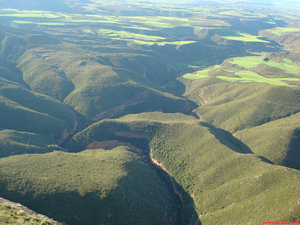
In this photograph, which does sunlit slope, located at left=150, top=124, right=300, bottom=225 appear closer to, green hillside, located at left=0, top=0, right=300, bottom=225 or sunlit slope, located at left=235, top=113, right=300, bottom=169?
green hillside, located at left=0, top=0, right=300, bottom=225

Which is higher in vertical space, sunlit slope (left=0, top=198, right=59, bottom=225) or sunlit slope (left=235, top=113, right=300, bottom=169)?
sunlit slope (left=0, top=198, right=59, bottom=225)

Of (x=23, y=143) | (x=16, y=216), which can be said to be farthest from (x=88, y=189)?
(x=23, y=143)

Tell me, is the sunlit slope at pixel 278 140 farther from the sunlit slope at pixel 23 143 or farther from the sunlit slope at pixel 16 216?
the sunlit slope at pixel 23 143

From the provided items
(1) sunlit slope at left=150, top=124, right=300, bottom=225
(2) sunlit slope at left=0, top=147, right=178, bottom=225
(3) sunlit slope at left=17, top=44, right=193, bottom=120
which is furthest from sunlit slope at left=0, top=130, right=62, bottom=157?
(1) sunlit slope at left=150, top=124, right=300, bottom=225

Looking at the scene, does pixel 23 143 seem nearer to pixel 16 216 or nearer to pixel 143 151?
pixel 143 151

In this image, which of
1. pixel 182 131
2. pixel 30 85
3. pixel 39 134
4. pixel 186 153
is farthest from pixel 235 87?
pixel 30 85

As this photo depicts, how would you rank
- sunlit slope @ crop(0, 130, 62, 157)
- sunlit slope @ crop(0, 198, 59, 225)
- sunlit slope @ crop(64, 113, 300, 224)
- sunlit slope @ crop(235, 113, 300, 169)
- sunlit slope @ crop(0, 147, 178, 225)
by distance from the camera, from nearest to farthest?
sunlit slope @ crop(0, 198, 59, 225) → sunlit slope @ crop(64, 113, 300, 224) → sunlit slope @ crop(0, 147, 178, 225) → sunlit slope @ crop(0, 130, 62, 157) → sunlit slope @ crop(235, 113, 300, 169)
